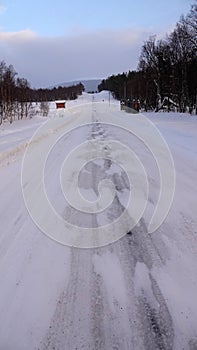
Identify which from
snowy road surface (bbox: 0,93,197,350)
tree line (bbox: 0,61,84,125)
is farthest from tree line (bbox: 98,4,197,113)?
snowy road surface (bbox: 0,93,197,350)

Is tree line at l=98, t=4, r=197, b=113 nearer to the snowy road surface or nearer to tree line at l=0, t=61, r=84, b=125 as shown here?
tree line at l=0, t=61, r=84, b=125

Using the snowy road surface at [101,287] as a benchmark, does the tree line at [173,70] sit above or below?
above

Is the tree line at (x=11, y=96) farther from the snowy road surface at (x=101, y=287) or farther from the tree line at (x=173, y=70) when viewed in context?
the snowy road surface at (x=101, y=287)

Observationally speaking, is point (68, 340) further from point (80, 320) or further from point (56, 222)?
point (56, 222)

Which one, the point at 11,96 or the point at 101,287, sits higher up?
the point at 11,96

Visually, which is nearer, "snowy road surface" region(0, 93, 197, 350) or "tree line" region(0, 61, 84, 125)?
"snowy road surface" region(0, 93, 197, 350)

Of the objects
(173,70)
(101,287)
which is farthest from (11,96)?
(101,287)

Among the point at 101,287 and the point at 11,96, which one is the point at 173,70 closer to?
the point at 11,96

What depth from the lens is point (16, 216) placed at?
20.1ft

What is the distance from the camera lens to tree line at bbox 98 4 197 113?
151 feet

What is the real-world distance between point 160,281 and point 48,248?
5.29 ft

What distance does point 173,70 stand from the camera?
2090 inches

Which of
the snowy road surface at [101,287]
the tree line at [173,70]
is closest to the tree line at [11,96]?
the tree line at [173,70]

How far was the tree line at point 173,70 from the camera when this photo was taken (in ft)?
151
